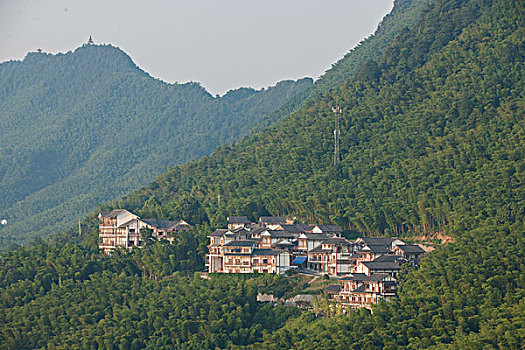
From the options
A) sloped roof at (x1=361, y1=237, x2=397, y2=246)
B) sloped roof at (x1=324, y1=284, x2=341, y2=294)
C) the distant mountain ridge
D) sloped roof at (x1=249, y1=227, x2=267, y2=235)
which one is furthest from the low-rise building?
the distant mountain ridge

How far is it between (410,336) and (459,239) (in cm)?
958

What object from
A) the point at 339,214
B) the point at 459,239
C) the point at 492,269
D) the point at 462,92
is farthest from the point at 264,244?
the point at 462,92

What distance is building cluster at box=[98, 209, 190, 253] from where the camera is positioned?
59.5 meters

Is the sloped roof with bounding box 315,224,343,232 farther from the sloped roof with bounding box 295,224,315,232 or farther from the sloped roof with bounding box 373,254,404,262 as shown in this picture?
the sloped roof with bounding box 373,254,404,262

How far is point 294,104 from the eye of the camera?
335 feet

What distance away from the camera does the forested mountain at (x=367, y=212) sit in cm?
4403

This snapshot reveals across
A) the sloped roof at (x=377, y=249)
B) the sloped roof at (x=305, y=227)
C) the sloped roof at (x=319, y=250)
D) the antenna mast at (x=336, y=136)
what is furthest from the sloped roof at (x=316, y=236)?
the antenna mast at (x=336, y=136)

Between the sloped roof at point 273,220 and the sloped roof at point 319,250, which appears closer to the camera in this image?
the sloped roof at point 319,250

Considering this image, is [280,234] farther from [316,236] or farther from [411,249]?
[411,249]

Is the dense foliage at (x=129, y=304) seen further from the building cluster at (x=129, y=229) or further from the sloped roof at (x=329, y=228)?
the sloped roof at (x=329, y=228)

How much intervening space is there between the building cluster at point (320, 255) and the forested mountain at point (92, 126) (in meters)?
42.7

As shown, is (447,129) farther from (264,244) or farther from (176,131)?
(176,131)

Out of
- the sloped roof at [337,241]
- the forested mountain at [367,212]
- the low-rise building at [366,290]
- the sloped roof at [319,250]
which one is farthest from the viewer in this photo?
the sloped roof at [319,250]

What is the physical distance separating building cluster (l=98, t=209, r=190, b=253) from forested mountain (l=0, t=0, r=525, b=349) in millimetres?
1145
